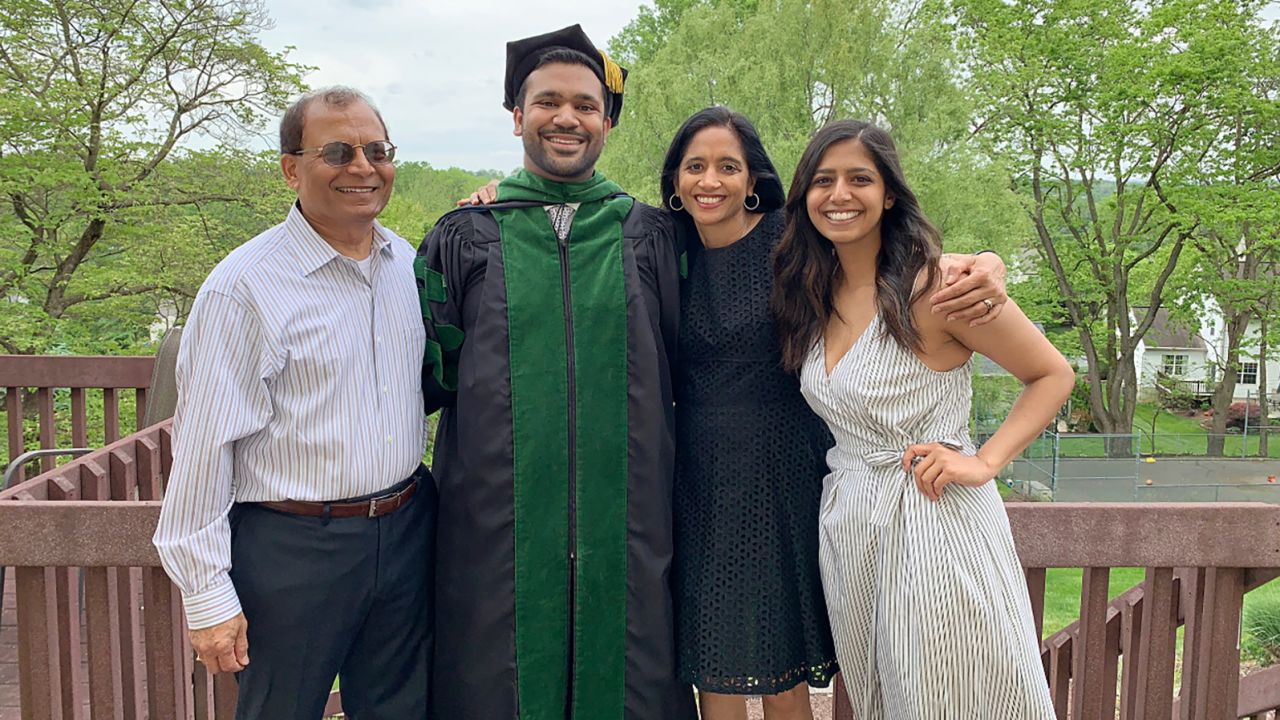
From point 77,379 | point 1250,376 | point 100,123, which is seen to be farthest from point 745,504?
point 1250,376

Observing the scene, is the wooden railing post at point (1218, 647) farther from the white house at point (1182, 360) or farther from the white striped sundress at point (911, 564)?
the white house at point (1182, 360)

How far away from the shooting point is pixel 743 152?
2.26 metres

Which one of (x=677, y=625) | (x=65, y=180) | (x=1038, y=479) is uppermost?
(x=65, y=180)

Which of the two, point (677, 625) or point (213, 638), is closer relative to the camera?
point (213, 638)

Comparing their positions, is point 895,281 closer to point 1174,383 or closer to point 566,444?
point 566,444

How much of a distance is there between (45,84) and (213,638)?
12.0 meters

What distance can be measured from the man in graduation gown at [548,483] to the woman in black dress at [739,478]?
0.07 metres

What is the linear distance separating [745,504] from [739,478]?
0.06 meters

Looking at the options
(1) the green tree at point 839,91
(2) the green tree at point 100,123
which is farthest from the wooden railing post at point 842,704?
(1) the green tree at point 839,91

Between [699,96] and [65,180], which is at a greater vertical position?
[699,96]

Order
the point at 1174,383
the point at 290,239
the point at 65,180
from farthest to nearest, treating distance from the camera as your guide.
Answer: the point at 1174,383 < the point at 65,180 < the point at 290,239

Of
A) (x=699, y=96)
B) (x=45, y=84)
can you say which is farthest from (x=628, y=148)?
(x=45, y=84)

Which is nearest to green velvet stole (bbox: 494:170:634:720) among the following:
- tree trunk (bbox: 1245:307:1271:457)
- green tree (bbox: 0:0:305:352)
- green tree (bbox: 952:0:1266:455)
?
green tree (bbox: 0:0:305:352)

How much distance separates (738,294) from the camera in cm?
228
